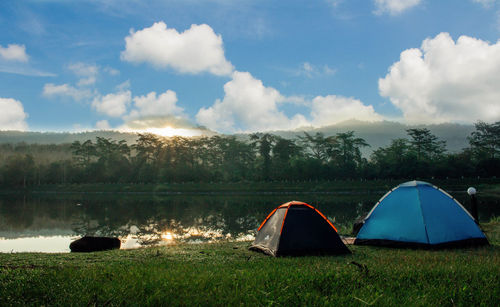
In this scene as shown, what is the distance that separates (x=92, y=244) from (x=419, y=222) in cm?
1022

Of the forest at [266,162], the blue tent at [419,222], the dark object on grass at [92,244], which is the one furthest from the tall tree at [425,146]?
the dark object on grass at [92,244]

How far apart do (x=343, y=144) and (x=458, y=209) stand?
71532 mm

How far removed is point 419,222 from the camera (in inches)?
399

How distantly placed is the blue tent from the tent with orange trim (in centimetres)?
189

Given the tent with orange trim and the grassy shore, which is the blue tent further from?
the grassy shore

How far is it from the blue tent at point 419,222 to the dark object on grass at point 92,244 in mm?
8221

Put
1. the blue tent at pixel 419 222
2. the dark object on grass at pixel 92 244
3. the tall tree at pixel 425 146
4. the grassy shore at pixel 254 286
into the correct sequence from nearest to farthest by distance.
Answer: the grassy shore at pixel 254 286
the blue tent at pixel 419 222
the dark object on grass at pixel 92 244
the tall tree at pixel 425 146

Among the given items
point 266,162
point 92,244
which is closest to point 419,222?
point 92,244

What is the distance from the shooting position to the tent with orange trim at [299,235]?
899cm

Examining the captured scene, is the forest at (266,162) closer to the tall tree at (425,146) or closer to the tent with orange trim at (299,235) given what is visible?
the tall tree at (425,146)

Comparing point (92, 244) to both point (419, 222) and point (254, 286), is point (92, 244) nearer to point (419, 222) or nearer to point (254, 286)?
point (254, 286)

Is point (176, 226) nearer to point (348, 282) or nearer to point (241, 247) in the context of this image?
point (241, 247)

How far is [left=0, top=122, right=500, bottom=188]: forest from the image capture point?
7088 centimetres

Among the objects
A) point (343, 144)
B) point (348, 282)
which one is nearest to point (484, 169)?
point (343, 144)
